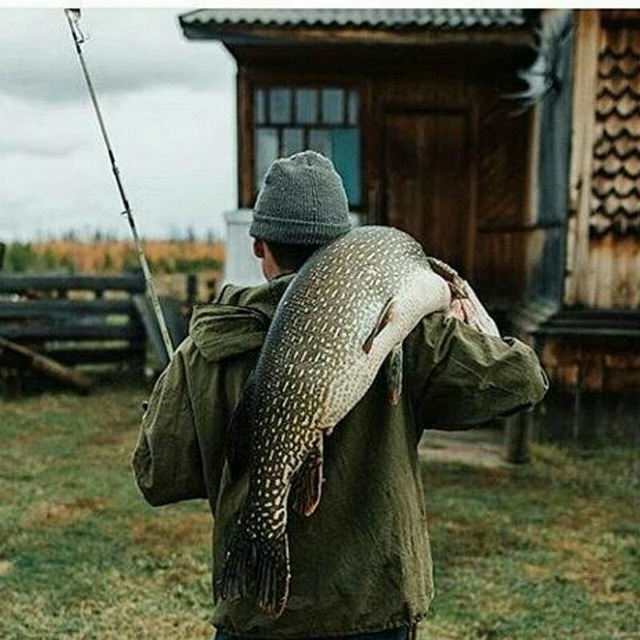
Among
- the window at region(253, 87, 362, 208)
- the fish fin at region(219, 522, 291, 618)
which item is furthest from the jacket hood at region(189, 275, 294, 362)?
the window at region(253, 87, 362, 208)

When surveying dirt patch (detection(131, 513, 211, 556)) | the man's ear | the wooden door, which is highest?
the man's ear

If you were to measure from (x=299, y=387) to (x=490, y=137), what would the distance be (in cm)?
786

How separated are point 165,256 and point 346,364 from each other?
12461mm

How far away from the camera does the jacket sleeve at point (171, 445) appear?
77.4 inches

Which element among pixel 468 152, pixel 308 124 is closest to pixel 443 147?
pixel 468 152

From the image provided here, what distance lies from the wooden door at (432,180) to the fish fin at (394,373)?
7.48 metres

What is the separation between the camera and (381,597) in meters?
1.95

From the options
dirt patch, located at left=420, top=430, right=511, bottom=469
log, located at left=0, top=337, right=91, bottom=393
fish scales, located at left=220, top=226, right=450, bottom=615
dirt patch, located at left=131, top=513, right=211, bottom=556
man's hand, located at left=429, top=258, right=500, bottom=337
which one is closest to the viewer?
fish scales, located at left=220, top=226, right=450, bottom=615

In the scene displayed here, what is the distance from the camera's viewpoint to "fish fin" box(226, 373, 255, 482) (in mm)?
1860

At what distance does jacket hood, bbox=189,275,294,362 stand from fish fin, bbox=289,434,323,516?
0.23 m

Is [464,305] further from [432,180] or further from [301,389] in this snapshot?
[432,180]

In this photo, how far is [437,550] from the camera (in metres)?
5.14

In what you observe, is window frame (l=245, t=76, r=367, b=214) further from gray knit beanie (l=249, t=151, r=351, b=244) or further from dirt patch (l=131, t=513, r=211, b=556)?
gray knit beanie (l=249, t=151, r=351, b=244)

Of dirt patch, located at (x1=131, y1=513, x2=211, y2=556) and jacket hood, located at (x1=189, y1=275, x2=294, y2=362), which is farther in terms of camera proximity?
dirt patch, located at (x1=131, y1=513, x2=211, y2=556)
